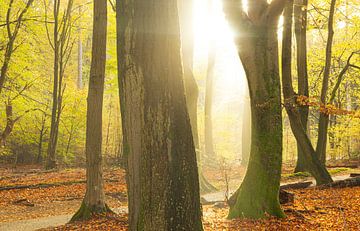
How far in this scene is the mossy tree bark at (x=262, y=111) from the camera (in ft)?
21.7

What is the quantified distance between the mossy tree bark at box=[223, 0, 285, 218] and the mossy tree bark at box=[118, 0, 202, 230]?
11.4 ft

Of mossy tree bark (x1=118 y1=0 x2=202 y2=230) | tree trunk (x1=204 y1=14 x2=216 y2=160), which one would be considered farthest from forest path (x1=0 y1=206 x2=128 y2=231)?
tree trunk (x1=204 y1=14 x2=216 y2=160)

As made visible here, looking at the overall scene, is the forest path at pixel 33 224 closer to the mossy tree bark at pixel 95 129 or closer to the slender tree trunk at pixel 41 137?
the mossy tree bark at pixel 95 129

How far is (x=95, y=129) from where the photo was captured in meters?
8.21

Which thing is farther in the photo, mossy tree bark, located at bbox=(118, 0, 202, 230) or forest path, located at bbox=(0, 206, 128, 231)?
forest path, located at bbox=(0, 206, 128, 231)

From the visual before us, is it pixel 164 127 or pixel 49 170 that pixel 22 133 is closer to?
pixel 49 170

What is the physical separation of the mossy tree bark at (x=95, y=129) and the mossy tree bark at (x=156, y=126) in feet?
15.6

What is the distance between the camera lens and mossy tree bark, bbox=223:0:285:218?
6.61m

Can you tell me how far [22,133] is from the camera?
21.8 m

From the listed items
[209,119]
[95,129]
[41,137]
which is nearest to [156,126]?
[95,129]

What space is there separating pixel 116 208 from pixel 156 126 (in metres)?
6.92

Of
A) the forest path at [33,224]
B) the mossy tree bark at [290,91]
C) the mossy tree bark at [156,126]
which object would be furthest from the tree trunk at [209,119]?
the mossy tree bark at [156,126]

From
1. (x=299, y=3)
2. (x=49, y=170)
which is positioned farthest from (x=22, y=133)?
(x=299, y=3)

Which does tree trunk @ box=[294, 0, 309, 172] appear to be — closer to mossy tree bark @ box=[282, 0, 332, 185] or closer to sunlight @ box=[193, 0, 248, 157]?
mossy tree bark @ box=[282, 0, 332, 185]
